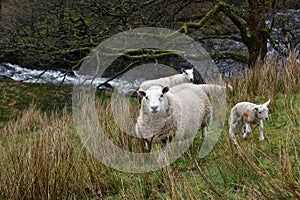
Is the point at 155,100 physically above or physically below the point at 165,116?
above

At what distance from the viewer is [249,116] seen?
131 inches

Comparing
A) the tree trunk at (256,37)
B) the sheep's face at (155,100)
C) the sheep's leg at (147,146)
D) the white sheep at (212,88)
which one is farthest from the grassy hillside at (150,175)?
the tree trunk at (256,37)

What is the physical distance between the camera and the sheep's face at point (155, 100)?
3.23 m

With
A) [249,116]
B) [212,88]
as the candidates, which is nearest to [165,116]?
[249,116]

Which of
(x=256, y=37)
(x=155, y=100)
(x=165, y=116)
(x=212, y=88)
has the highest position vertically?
(x=256, y=37)

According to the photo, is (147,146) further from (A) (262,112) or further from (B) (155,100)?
(A) (262,112)

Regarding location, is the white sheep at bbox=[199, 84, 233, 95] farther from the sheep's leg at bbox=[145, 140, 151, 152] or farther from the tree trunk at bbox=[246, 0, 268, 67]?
the tree trunk at bbox=[246, 0, 268, 67]

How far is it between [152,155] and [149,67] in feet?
13.1

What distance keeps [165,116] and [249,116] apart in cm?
81

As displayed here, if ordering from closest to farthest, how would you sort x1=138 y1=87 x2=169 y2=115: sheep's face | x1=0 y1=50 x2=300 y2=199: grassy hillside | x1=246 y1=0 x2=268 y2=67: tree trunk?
x1=0 y1=50 x2=300 y2=199: grassy hillside → x1=138 y1=87 x2=169 y2=115: sheep's face → x1=246 y1=0 x2=268 y2=67: tree trunk

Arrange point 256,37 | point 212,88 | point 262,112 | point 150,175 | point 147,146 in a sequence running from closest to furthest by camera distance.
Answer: point 150,175 < point 262,112 < point 147,146 < point 212,88 < point 256,37

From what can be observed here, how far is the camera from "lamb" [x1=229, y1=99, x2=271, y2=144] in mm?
3246

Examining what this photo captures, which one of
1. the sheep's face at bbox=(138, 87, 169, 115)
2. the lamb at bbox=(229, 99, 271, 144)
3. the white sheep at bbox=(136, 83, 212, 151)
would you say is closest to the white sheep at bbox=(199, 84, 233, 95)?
the white sheep at bbox=(136, 83, 212, 151)

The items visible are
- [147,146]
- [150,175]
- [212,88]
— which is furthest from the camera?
[212,88]
